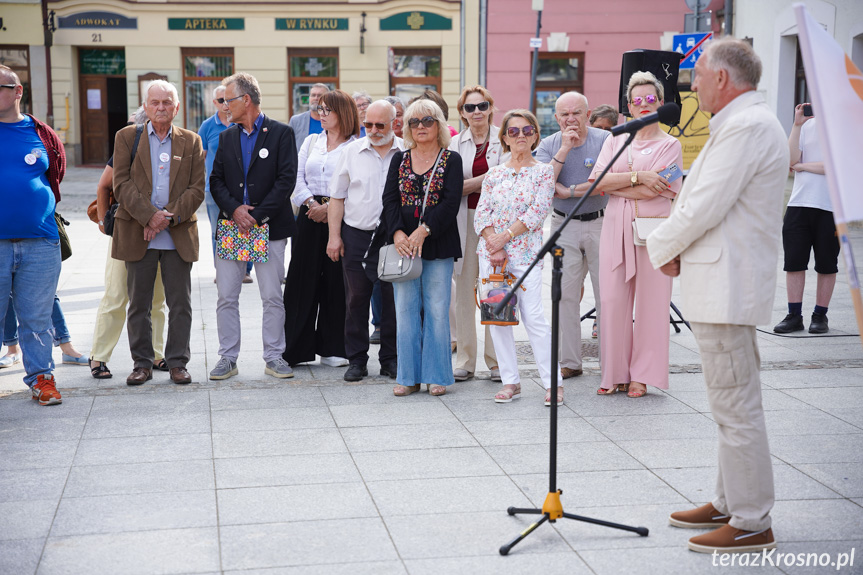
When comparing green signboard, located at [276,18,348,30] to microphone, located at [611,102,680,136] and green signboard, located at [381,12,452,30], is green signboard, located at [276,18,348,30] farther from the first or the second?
microphone, located at [611,102,680,136]

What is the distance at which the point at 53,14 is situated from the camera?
25.5 metres

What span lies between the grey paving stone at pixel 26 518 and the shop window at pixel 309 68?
22.4 m

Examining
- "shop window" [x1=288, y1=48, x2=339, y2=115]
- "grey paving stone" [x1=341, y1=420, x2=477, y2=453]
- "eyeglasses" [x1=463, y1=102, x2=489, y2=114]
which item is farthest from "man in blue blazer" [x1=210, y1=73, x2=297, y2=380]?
"shop window" [x1=288, y1=48, x2=339, y2=115]

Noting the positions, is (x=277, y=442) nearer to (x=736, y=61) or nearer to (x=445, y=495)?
(x=445, y=495)

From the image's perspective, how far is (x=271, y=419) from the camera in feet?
19.2

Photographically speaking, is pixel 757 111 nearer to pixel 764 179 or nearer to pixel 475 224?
pixel 764 179

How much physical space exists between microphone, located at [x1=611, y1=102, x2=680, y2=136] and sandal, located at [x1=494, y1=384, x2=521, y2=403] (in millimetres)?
2606

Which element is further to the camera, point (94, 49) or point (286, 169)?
point (94, 49)

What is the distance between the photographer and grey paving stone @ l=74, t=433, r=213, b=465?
5.06 m

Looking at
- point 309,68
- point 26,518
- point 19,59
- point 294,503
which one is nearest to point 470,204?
point 294,503

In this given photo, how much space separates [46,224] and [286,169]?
1657 mm

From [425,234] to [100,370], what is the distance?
8.56ft

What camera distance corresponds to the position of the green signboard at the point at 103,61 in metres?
26.3

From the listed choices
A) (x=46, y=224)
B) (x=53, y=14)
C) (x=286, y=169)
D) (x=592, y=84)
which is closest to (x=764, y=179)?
(x=286, y=169)
